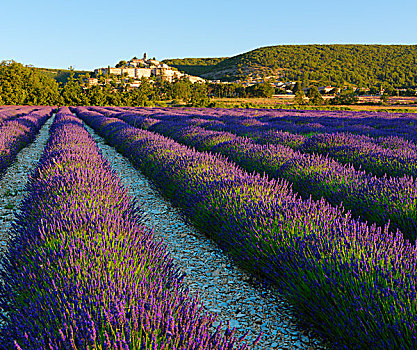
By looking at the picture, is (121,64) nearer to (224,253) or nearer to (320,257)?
(224,253)

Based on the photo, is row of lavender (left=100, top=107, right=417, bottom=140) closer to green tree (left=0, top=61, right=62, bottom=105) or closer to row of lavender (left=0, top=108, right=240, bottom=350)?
row of lavender (left=0, top=108, right=240, bottom=350)

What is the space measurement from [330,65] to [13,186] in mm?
123316

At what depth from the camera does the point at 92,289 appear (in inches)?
57.2

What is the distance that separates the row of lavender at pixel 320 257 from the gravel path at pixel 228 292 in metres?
0.13

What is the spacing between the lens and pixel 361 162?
17.2ft

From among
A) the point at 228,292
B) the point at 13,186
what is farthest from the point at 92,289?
the point at 13,186

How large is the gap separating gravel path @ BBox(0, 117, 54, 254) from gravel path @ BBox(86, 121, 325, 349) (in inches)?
60.8

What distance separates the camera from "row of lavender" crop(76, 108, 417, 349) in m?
1.55

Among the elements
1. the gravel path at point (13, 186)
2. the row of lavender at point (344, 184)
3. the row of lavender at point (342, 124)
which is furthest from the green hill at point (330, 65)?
the gravel path at point (13, 186)

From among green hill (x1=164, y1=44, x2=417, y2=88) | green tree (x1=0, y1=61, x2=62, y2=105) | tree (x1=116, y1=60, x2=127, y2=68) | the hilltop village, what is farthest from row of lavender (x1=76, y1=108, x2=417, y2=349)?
tree (x1=116, y1=60, x2=127, y2=68)

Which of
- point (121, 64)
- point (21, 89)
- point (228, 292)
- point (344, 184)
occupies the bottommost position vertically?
point (228, 292)

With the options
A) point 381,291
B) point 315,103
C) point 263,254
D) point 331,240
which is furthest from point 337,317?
point 315,103

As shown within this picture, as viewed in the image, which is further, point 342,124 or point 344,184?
point 342,124

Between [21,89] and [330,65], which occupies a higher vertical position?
[330,65]
